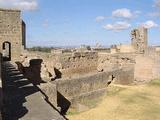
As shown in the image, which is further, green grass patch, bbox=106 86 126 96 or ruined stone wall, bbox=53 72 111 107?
green grass patch, bbox=106 86 126 96

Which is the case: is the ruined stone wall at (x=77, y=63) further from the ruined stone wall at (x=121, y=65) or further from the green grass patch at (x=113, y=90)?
the green grass patch at (x=113, y=90)

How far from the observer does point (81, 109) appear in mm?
16531

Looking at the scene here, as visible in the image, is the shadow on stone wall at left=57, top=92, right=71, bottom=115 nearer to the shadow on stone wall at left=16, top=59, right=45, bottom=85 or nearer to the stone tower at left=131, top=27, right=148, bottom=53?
the shadow on stone wall at left=16, top=59, right=45, bottom=85

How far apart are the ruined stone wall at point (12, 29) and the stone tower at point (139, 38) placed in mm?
11397

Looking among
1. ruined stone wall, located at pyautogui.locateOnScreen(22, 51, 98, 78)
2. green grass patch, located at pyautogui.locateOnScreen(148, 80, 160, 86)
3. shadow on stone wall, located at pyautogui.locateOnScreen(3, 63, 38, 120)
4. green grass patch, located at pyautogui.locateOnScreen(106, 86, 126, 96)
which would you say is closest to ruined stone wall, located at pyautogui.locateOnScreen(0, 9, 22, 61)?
ruined stone wall, located at pyautogui.locateOnScreen(22, 51, 98, 78)

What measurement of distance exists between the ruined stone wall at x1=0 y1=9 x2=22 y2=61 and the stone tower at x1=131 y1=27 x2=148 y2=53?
11.4 meters

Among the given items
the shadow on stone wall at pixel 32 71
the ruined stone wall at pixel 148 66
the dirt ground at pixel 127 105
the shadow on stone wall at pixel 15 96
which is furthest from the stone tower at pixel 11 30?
the ruined stone wall at pixel 148 66

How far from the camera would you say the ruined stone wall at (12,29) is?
22.0 meters

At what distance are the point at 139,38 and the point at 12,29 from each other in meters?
12.3

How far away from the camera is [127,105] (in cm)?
1762

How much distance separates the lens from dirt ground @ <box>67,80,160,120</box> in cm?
1547

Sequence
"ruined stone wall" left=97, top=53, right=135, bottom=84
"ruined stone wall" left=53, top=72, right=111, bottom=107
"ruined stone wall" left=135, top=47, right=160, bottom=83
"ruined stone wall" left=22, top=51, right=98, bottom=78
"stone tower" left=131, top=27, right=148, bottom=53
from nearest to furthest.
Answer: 1. "ruined stone wall" left=53, top=72, right=111, bottom=107
2. "ruined stone wall" left=22, top=51, right=98, bottom=78
3. "ruined stone wall" left=97, top=53, right=135, bottom=84
4. "ruined stone wall" left=135, top=47, right=160, bottom=83
5. "stone tower" left=131, top=27, right=148, bottom=53

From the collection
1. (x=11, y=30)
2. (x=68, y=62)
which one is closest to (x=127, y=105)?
Result: (x=68, y=62)

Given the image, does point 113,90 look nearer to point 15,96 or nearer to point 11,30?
point 11,30
